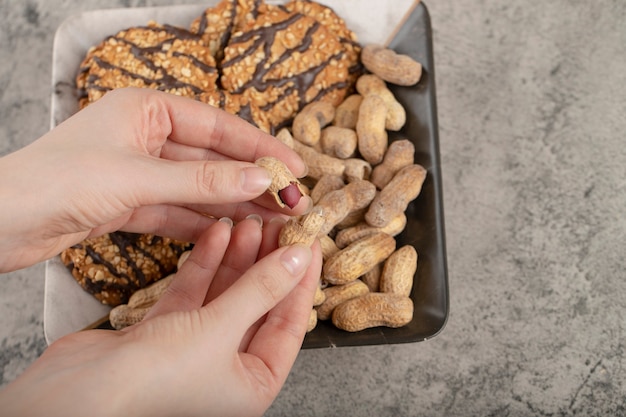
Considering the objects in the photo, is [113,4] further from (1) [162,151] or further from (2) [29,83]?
(1) [162,151]

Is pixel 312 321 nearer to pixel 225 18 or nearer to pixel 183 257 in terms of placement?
pixel 183 257

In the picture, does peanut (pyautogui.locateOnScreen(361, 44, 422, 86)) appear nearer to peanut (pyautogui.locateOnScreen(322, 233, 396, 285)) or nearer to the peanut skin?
peanut (pyautogui.locateOnScreen(322, 233, 396, 285))

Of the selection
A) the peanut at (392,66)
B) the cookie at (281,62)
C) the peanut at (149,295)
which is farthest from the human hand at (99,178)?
the peanut at (392,66)

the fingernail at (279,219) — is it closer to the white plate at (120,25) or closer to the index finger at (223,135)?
the index finger at (223,135)

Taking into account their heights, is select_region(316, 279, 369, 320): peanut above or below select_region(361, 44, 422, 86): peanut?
below

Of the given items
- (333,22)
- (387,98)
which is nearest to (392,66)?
(387,98)

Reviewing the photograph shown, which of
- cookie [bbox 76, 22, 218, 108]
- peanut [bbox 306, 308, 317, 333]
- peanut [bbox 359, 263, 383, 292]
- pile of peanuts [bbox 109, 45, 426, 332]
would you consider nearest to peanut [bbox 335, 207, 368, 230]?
pile of peanuts [bbox 109, 45, 426, 332]

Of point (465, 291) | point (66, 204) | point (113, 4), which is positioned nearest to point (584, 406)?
point (465, 291)
